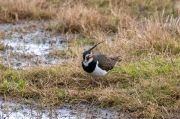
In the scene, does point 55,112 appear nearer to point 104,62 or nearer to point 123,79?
point 104,62

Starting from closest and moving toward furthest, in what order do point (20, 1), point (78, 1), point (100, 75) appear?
point (100, 75)
point (20, 1)
point (78, 1)

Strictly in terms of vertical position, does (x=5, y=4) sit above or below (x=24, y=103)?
above

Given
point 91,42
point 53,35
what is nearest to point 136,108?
point 91,42

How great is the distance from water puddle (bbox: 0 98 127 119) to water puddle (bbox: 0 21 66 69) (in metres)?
1.40

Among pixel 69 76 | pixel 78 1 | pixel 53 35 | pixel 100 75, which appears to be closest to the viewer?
pixel 100 75

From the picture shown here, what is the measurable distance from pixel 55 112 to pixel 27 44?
3465 millimetres

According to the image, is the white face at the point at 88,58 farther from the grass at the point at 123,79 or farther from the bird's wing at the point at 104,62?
the grass at the point at 123,79

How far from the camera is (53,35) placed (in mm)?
8031

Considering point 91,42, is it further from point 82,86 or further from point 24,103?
point 24,103

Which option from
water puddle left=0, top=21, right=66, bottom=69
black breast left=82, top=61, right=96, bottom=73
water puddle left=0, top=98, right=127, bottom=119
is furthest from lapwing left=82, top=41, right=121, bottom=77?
water puddle left=0, top=21, right=66, bottom=69

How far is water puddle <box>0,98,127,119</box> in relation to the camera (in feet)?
13.7

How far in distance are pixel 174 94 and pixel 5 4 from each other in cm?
612

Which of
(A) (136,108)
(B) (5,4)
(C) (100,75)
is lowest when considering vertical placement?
(A) (136,108)

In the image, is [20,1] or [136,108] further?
[20,1]
